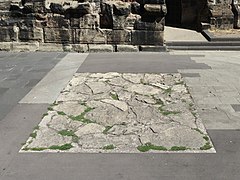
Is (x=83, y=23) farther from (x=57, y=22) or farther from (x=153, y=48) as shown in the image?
(x=153, y=48)

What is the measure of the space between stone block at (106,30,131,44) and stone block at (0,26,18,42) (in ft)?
8.43

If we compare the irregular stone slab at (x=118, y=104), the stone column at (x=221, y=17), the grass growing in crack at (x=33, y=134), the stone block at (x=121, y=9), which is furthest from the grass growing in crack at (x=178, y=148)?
the stone column at (x=221, y=17)

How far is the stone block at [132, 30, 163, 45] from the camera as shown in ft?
30.5

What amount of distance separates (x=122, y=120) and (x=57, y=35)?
5367 millimetres

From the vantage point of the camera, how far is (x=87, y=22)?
9.34m

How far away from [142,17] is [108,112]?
15.9ft

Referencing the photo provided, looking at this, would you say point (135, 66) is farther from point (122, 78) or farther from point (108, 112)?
point (108, 112)

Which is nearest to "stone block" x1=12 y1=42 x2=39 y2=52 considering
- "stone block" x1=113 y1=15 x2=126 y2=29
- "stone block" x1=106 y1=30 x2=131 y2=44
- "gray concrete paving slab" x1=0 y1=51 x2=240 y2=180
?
"stone block" x1=106 y1=30 x2=131 y2=44

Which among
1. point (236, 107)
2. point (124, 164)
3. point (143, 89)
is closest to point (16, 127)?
point (124, 164)

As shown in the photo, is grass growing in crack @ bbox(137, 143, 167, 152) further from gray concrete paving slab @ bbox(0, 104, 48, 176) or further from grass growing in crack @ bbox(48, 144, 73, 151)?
gray concrete paving slab @ bbox(0, 104, 48, 176)

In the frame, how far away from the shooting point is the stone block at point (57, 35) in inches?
372

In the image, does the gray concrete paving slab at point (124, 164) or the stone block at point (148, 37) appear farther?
the stone block at point (148, 37)

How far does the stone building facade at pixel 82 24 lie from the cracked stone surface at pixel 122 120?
9.68 ft

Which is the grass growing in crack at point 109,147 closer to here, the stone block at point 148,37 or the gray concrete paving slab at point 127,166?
the gray concrete paving slab at point 127,166
